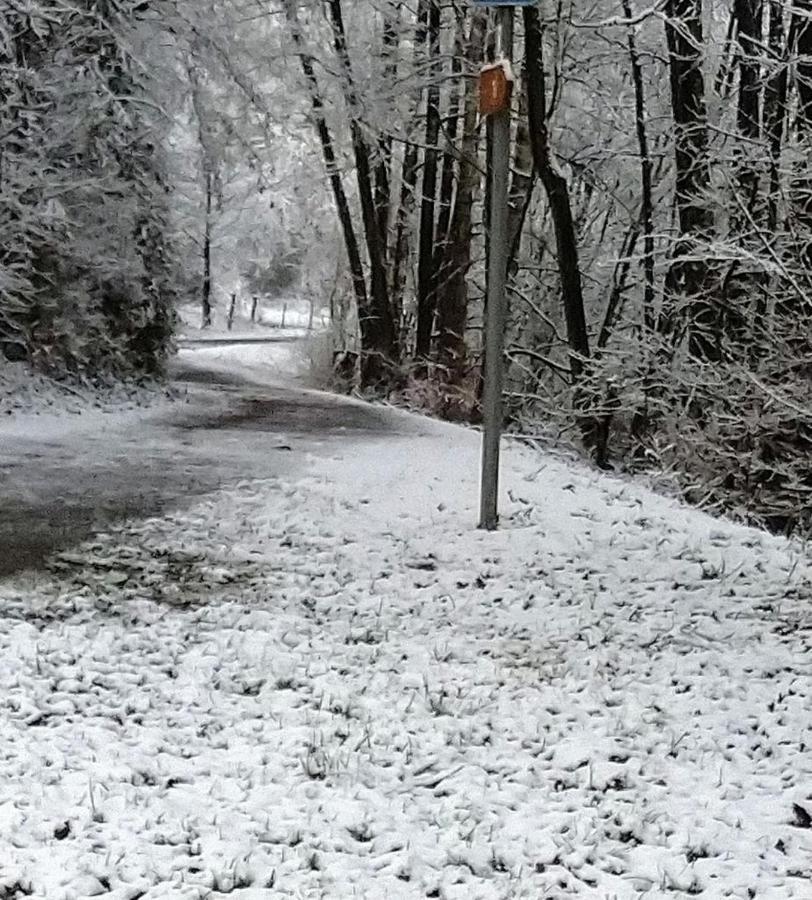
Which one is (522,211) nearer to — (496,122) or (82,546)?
(496,122)

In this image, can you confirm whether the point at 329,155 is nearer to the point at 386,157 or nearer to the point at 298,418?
the point at 386,157

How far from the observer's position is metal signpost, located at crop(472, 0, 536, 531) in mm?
7238

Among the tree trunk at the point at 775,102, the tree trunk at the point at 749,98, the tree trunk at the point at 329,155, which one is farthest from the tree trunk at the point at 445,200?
the tree trunk at the point at 775,102

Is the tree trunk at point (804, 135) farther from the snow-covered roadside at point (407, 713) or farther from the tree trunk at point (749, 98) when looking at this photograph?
the snow-covered roadside at point (407, 713)

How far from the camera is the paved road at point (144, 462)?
755 centimetres

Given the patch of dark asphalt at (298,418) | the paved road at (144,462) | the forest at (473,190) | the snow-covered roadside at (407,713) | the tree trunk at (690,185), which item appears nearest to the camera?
the snow-covered roadside at (407,713)

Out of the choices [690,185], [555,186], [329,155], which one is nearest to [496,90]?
[690,185]

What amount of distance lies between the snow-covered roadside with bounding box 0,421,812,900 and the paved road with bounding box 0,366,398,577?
0.53m

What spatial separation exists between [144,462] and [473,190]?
1030cm

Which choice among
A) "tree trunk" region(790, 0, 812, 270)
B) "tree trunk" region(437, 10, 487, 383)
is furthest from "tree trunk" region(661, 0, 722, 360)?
"tree trunk" region(437, 10, 487, 383)

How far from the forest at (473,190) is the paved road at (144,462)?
196cm

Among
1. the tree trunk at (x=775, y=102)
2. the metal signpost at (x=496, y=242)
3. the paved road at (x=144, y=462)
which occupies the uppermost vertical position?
the tree trunk at (x=775, y=102)

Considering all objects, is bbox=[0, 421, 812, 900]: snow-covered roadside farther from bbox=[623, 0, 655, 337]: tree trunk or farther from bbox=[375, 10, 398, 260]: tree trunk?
bbox=[375, 10, 398, 260]: tree trunk

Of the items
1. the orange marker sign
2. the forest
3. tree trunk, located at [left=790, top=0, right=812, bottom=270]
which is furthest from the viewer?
the forest
